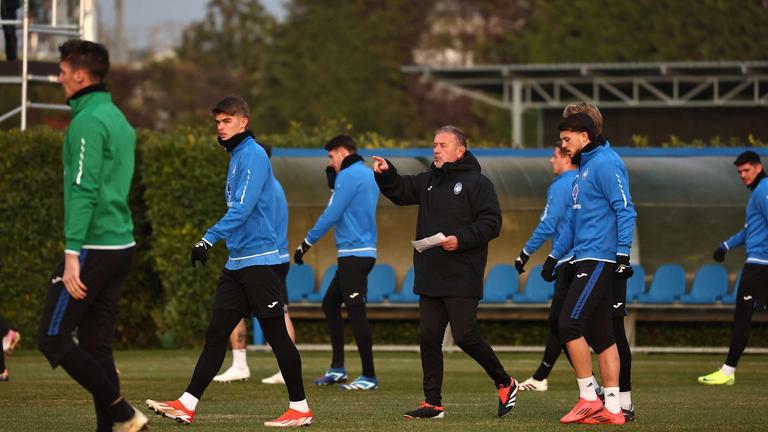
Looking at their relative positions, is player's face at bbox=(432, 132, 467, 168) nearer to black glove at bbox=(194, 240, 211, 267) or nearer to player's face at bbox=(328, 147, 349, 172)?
black glove at bbox=(194, 240, 211, 267)

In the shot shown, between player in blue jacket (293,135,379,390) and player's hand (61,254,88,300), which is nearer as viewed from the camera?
player's hand (61,254,88,300)

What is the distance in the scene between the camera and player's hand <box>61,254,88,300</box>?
24.7 feet

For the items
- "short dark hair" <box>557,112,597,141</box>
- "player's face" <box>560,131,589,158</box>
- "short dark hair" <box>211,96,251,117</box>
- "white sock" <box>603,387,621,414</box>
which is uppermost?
"short dark hair" <box>211,96,251,117</box>

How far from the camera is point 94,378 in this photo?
7.70m

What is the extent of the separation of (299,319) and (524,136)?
31456mm

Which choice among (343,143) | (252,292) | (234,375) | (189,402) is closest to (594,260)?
(252,292)

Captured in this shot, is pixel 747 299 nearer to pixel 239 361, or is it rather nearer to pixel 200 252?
pixel 239 361

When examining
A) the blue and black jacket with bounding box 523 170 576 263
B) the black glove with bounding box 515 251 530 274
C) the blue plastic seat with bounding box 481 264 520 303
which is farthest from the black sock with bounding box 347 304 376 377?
the blue plastic seat with bounding box 481 264 520 303

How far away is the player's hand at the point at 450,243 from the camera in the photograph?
31.5 ft

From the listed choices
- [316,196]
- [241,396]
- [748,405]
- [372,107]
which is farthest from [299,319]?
[372,107]

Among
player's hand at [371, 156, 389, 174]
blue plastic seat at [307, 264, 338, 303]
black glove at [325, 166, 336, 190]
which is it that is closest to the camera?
player's hand at [371, 156, 389, 174]

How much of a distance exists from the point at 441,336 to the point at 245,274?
1.43 meters

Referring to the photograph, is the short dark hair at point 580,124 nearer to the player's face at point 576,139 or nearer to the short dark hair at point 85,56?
the player's face at point 576,139

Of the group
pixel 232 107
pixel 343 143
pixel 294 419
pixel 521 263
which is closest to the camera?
pixel 294 419
